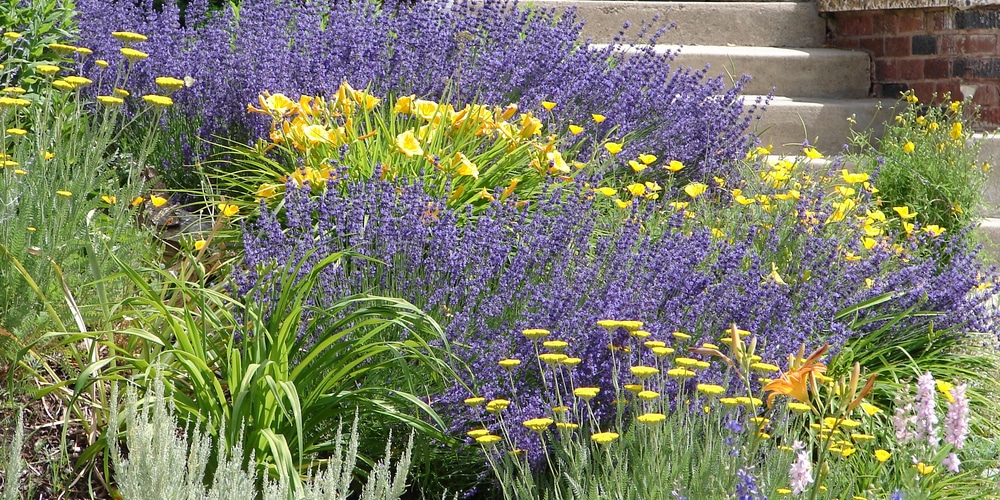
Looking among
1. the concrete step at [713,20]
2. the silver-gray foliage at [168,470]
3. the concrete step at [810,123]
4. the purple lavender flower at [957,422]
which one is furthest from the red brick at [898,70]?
the silver-gray foliage at [168,470]

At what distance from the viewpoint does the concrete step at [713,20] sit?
5961 mm

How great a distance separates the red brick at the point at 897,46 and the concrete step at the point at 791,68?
0.14m

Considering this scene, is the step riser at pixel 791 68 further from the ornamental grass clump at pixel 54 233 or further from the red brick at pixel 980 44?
the ornamental grass clump at pixel 54 233

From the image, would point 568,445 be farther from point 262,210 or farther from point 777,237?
point 777,237

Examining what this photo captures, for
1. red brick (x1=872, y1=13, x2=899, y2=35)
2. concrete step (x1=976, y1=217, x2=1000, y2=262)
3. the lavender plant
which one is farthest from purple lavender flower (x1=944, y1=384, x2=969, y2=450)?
red brick (x1=872, y1=13, x2=899, y2=35)

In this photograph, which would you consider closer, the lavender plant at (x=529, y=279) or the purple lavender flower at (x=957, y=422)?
the purple lavender flower at (x=957, y=422)

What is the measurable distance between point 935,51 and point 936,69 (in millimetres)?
94

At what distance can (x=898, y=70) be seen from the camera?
5.59 metres

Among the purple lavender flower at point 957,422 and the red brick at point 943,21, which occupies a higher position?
the red brick at point 943,21

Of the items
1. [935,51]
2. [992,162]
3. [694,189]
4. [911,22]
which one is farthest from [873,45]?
[694,189]

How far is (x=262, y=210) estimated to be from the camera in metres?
2.66

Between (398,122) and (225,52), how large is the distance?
72cm

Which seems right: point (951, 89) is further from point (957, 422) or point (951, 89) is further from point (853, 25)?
point (957, 422)

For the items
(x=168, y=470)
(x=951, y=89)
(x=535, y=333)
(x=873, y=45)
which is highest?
(x=873, y=45)
